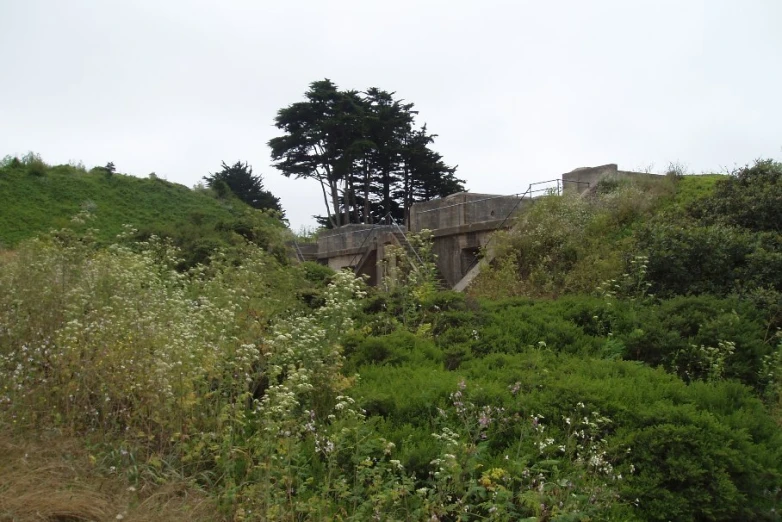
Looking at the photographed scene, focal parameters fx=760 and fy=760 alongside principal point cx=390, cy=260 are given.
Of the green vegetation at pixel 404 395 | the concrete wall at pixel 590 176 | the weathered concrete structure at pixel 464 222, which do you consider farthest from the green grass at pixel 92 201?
the green vegetation at pixel 404 395

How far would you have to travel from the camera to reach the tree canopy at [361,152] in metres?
38.3

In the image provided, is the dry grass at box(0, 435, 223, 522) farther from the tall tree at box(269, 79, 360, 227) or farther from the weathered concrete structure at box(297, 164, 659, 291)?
the tall tree at box(269, 79, 360, 227)

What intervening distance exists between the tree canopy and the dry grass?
1290 inches

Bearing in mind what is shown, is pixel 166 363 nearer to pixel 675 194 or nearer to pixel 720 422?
pixel 720 422

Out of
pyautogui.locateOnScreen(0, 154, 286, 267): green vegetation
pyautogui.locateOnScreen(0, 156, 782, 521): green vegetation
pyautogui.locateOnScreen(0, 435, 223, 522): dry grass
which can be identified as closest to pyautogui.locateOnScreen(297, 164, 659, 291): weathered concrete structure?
pyautogui.locateOnScreen(0, 154, 286, 267): green vegetation

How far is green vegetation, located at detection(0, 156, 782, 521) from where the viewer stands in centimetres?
485

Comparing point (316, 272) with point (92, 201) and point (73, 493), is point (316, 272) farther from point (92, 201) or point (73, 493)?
point (92, 201)

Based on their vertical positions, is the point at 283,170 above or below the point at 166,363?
above

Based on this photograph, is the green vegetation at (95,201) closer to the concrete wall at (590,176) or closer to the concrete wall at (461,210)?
the concrete wall at (461,210)

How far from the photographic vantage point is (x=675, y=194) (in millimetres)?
14805

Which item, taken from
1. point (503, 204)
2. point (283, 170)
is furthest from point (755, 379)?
point (283, 170)

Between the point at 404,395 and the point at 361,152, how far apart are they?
31606 millimetres

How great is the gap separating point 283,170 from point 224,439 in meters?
36.9

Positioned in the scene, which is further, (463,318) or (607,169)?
(607,169)
